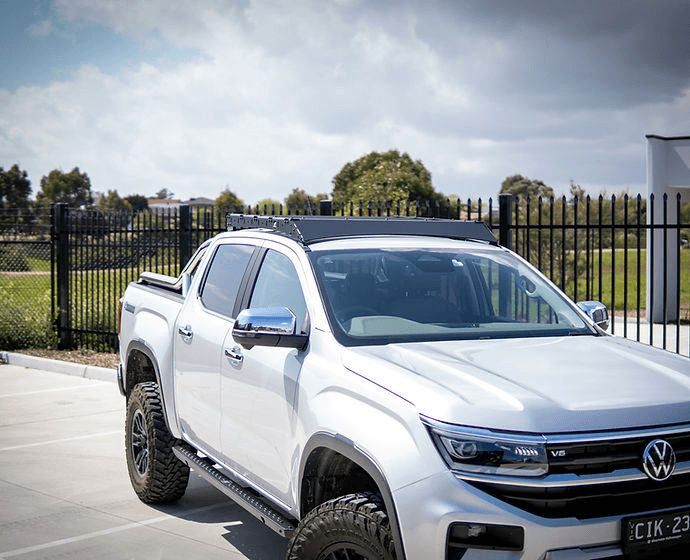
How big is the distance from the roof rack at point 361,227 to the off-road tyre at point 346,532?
5.18ft

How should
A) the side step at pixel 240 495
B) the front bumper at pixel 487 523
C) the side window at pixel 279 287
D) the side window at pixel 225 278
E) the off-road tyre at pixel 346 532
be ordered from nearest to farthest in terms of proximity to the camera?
1. the front bumper at pixel 487 523
2. the off-road tyre at pixel 346 532
3. the side step at pixel 240 495
4. the side window at pixel 279 287
5. the side window at pixel 225 278

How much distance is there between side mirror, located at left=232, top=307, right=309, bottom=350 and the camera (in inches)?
153

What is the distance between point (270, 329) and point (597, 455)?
1577 millimetres

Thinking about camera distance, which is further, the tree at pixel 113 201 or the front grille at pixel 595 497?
the tree at pixel 113 201

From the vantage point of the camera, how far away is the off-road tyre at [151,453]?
5.80 m

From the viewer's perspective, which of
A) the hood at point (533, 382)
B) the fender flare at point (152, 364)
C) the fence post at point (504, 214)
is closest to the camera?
the hood at point (533, 382)

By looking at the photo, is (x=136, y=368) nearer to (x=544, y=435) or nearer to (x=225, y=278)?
(x=225, y=278)

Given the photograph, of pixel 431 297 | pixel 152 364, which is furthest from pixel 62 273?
pixel 431 297

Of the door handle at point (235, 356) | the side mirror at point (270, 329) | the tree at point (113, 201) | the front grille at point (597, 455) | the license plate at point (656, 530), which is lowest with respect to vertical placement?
the license plate at point (656, 530)

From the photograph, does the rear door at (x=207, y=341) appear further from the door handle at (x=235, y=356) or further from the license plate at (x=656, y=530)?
the license plate at (x=656, y=530)

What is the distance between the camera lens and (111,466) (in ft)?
23.8

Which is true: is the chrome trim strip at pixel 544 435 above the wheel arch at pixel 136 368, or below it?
above

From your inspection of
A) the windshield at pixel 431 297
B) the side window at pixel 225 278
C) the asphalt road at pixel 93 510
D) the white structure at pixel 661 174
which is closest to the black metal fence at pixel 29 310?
the asphalt road at pixel 93 510

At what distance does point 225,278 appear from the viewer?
5.29 meters
